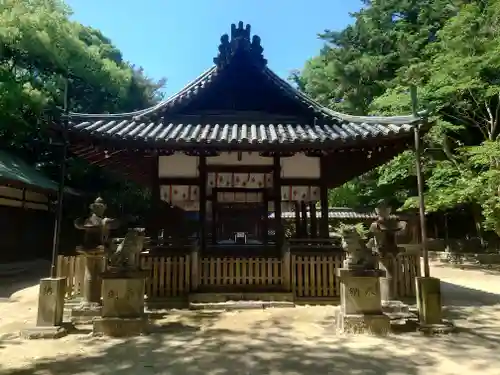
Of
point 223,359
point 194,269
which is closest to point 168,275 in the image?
point 194,269

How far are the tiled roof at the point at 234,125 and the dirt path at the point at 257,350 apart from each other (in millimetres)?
4082

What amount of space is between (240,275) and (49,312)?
175 inches

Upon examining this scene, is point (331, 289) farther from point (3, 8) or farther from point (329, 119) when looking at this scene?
point (3, 8)

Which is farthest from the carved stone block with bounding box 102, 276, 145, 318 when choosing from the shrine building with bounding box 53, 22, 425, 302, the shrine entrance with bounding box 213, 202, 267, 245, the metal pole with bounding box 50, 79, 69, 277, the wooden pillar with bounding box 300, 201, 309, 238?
the shrine entrance with bounding box 213, 202, 267, 245

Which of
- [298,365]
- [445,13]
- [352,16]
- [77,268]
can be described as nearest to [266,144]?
[298,365]

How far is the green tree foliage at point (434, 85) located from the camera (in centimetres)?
1833

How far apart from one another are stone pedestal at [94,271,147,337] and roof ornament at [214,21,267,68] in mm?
7179

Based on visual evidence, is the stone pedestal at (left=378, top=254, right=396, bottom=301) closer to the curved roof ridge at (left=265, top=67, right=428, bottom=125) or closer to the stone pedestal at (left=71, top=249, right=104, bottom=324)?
the curved roof ridge at (left=265, top=67, right=428, bottom=125)

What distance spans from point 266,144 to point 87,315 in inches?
213

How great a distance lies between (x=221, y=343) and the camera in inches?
243

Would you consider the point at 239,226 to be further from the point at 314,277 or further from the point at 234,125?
the point at 314,277

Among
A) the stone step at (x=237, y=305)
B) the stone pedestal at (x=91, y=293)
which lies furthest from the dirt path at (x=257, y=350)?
the stone pedestal at (x=91, y=293)

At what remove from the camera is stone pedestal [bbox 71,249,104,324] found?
7.64 metres

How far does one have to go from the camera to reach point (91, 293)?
7.95m
